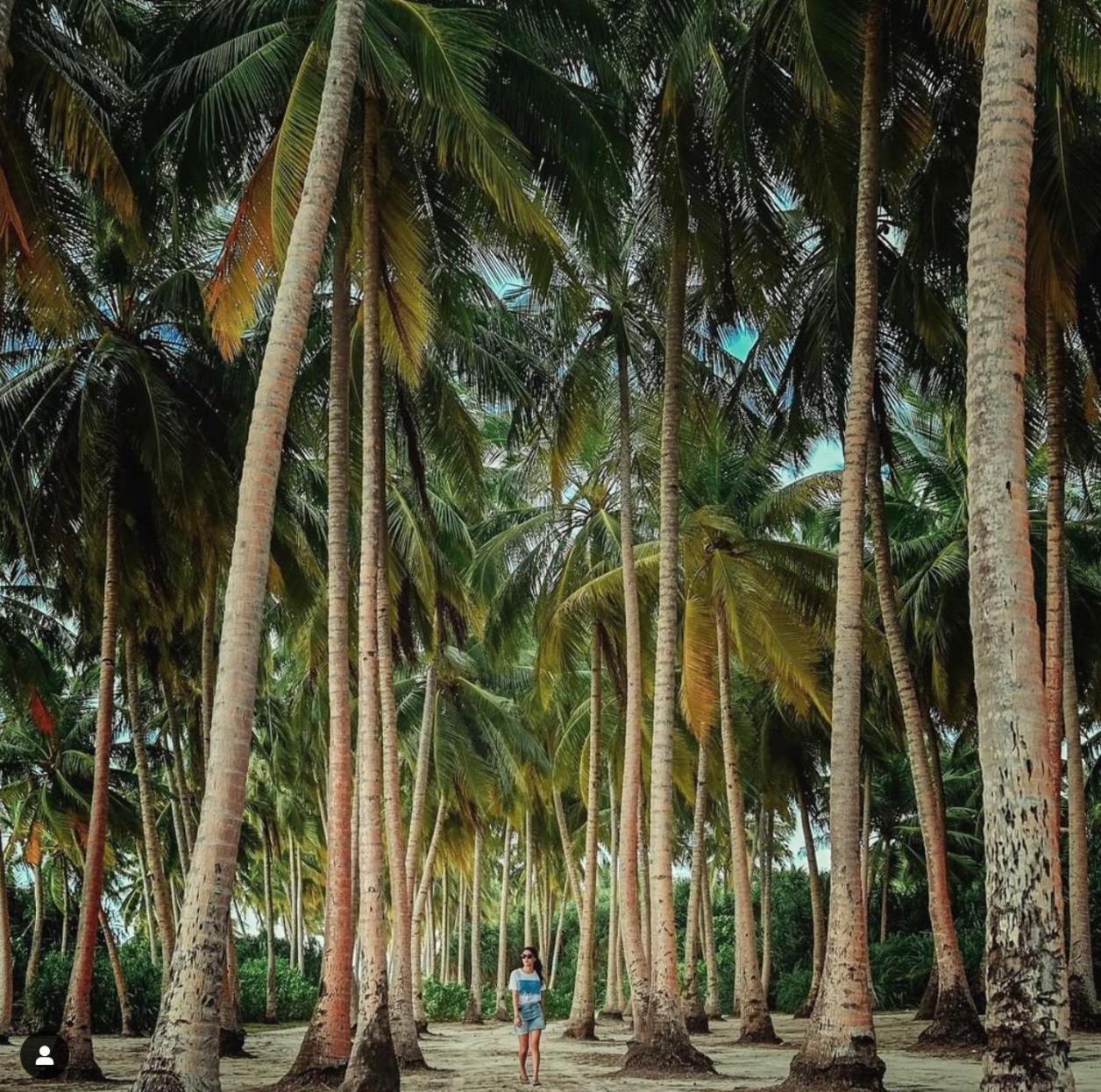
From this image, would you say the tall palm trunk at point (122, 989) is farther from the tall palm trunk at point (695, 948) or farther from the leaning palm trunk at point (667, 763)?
the leaning palm trunk at point (667, 763)

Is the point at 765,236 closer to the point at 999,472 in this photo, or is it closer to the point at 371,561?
the point at 371,561

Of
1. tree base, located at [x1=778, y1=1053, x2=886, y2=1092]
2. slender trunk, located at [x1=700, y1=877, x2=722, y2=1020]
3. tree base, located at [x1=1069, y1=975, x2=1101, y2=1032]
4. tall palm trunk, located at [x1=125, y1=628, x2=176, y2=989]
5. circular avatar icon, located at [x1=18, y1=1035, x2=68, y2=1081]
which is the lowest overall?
slender trunk, located at [x1=700, y1=877, x2=722, y2=1020]

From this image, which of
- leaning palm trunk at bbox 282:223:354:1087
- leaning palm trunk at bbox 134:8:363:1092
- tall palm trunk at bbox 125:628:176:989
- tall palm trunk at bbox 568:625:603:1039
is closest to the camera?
leaning palm trunk at bbox 134:8:363:1092

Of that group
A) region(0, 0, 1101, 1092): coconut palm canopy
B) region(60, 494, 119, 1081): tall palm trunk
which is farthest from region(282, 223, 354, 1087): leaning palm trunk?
region(60, 494, 119, 1081): tall palm trunk

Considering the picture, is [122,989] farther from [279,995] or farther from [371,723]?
[371,723]

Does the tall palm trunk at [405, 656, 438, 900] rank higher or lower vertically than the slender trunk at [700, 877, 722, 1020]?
higher

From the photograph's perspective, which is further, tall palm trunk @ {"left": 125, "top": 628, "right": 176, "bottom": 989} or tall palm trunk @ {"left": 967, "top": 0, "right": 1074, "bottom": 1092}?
tall palm trunk @ {"left": 125, "top": 628, "right": 176, "bottom": 989}

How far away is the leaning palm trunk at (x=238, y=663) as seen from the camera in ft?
27.7

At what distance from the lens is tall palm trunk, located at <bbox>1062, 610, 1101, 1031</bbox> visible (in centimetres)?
1858

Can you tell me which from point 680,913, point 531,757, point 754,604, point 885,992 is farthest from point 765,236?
point 680,913

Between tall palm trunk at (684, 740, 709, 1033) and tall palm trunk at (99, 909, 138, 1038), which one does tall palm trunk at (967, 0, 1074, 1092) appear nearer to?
tall palm trunk at (684, 740, 709, 1033)

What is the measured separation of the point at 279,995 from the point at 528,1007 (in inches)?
1086

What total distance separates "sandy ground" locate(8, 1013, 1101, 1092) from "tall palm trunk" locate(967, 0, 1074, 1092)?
5486mm

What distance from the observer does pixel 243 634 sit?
9367mm
